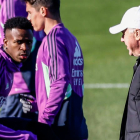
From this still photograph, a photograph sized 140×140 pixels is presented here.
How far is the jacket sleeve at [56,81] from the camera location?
532 centimetres

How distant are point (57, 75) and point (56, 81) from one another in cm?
6

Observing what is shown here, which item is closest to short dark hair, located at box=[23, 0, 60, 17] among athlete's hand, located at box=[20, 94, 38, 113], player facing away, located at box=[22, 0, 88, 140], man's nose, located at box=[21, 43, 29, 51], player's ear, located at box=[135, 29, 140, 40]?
player facing away, located at box=[22, 0, 88, 140]

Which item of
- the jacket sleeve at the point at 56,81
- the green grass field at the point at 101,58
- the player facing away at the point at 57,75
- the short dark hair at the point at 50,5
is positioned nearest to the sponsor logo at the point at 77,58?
the player facing away at the point at 57,75

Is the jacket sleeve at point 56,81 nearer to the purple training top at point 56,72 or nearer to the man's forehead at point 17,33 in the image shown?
the purple training top at point 56,72

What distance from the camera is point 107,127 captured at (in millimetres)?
9773

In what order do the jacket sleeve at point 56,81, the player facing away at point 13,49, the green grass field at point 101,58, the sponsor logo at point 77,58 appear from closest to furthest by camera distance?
the jacket sleeve at point 56,81 → the player facing away at point 13,49 → the sponsor logo at point 77,58 → the green grass field at point 101,58

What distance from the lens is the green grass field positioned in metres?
10.2

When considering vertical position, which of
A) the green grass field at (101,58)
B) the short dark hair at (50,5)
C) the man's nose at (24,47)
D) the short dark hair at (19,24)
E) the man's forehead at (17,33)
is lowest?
the green grass field at (101,58)

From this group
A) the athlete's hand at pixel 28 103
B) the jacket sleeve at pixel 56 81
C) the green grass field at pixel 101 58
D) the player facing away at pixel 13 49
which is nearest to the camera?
the jacket sleeve at pixel 56 81

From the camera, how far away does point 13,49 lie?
5.66 meters

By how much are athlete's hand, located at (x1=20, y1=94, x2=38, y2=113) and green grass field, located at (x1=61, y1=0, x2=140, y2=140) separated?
9.26ft

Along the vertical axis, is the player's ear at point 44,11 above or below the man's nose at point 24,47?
above

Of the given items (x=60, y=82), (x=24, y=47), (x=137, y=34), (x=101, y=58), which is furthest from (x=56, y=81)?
(x=101, y=58)

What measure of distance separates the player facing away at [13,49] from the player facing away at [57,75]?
0.12 m
